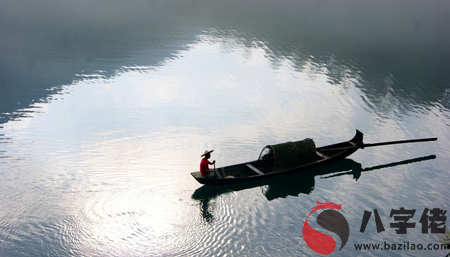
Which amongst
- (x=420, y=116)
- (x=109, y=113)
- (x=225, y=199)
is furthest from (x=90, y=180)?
(x=420, y=116)

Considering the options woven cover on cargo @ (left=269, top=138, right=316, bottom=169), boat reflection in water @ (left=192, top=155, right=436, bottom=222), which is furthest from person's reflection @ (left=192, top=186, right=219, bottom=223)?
woven cover on cargo @ (left=269, top=138, right=316, bottom=169)

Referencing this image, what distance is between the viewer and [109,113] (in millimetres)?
22297

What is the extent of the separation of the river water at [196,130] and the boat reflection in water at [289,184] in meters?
0.08

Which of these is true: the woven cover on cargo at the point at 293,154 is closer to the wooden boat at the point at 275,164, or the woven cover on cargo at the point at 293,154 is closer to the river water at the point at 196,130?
the wooden boat at the point at 275,164

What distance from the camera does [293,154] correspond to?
16469 millimetres

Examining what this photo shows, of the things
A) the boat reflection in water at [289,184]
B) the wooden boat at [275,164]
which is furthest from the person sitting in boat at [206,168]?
the boat reflection in water at [289,184]

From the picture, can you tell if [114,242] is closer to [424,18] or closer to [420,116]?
[420,116]

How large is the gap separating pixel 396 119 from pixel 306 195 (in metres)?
11.0

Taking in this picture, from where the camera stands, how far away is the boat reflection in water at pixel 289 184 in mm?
15031

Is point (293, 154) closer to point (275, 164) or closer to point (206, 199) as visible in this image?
point (275, 164)

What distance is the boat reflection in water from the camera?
592 inches

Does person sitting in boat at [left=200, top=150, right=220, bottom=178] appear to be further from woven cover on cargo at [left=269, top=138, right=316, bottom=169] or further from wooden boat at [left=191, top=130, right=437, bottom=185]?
woven cover on cargo at [left=269, top=138, right=316, bottom=169]

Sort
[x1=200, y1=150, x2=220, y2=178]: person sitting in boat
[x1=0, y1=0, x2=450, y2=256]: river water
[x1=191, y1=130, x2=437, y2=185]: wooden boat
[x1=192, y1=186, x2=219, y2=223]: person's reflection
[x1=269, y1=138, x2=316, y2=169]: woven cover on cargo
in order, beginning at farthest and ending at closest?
[x1=269, y1=138, x2=316, y2=169]: woven cover on cargo, [x1=191, y1=130, x2=437, y2=185]: wooden boat, [x1=200, y1=150, x2=220, y2=178]: person sitting in boat, [x1=192, y1=186, x2=219, y2=223]: person's reflection, [x1=0, y1=0, x2=450, y2=256]: river water

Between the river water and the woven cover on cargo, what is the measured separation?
0.97 meters
